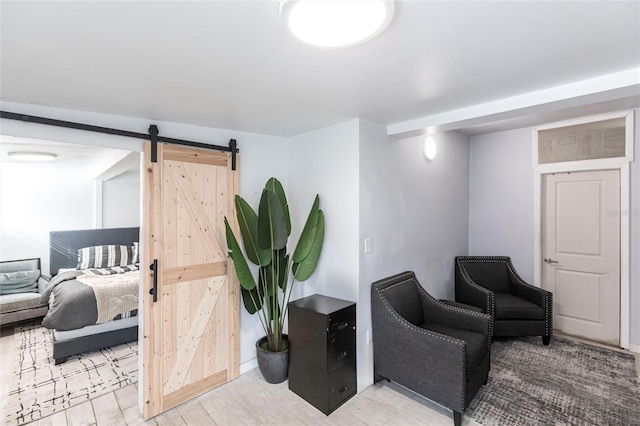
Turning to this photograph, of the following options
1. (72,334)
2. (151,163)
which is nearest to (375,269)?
(151,163)

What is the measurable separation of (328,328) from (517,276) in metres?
2.76

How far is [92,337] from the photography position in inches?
136

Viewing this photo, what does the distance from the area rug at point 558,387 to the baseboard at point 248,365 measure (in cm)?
193

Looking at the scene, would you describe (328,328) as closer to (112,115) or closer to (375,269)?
(375,269)

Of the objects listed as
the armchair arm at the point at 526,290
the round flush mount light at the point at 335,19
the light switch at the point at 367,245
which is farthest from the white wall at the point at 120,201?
the armchair arm at the point at 526,290

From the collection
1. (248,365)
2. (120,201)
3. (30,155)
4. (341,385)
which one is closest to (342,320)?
(341,385)

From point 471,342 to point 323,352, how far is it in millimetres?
1185

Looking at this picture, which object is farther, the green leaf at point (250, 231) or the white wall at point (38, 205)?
the white wall at point (38, 205)

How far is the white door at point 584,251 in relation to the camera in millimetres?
3402

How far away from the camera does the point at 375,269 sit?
2803 millimetres

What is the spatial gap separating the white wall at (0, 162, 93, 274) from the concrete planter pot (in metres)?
4.48

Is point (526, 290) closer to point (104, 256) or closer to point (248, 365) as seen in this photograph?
point (248, 365)

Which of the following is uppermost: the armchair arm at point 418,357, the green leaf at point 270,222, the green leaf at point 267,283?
the green leaf at point 270,222

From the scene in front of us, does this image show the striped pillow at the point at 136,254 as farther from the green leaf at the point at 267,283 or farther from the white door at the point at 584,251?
the white door at the point at 584,251
